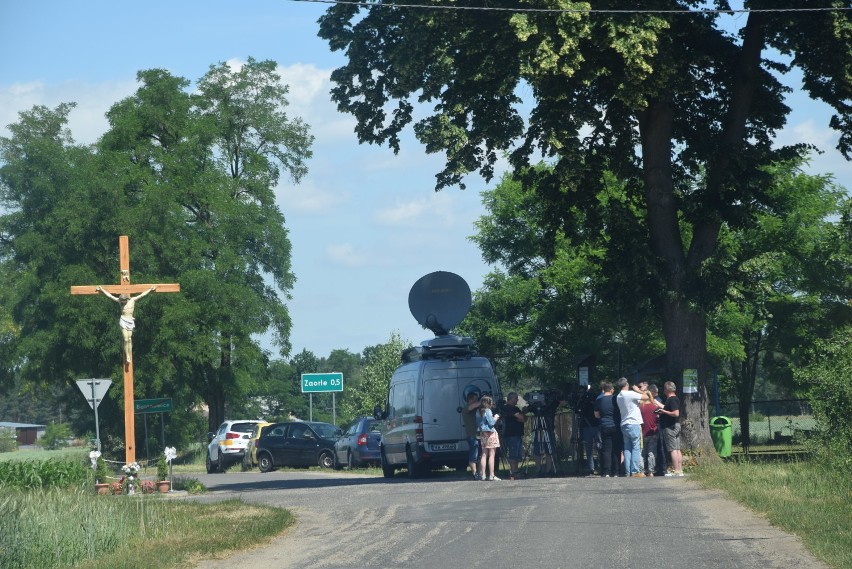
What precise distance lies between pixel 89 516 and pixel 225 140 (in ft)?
133

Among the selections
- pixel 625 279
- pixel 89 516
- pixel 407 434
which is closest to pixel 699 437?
pixel 625 279

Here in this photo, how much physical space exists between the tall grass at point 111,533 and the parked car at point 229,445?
25.1 m

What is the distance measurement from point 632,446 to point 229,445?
74.7ft

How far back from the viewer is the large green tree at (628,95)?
822 inches

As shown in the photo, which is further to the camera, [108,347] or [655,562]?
[108,347]

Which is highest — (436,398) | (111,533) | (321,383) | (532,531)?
(321,383)

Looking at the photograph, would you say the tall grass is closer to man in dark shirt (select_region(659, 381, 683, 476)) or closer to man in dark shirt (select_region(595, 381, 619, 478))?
man in dark shirt (select_region(595, 381, 619, 478))

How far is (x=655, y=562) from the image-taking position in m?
10.6

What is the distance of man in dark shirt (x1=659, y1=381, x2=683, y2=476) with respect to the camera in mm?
21359

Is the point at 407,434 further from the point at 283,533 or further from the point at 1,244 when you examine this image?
the point at 1,244

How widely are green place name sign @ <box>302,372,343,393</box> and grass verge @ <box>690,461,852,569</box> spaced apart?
30.8 metres

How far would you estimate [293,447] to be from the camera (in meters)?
37.2

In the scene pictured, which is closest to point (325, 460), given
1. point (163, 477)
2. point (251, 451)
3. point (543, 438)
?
point (251, 451)

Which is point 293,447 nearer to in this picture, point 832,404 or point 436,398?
point 436,398
